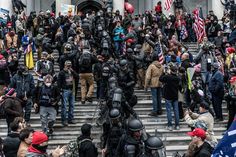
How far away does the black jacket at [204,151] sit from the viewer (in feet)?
27.2

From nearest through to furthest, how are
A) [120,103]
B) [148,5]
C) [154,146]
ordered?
1. [154,146]
2. [120,103]
3. [148,5]

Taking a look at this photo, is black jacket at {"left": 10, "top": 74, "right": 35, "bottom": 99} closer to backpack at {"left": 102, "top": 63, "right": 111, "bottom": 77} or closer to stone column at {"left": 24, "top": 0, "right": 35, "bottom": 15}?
backpack at {"left": 102, "top": 63, "right": 111, "bottom": 77}

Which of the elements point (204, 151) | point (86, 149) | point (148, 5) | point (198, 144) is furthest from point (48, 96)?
point (148, 5)

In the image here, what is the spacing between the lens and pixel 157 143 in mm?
8070

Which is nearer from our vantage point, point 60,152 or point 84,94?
point 60,152

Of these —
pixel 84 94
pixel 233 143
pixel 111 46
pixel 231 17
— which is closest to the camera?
pixel 233 143

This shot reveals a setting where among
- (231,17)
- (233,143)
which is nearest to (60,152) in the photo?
(233,143)

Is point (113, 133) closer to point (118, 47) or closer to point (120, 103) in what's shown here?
point (120, 103)

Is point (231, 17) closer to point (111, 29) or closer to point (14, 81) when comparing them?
point (111, 29)

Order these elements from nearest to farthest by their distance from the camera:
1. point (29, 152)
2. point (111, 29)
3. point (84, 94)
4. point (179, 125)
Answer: point (29, 152) < point (179, 125) < point (84, 94) < point (111, 29)

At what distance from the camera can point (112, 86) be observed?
13711mm

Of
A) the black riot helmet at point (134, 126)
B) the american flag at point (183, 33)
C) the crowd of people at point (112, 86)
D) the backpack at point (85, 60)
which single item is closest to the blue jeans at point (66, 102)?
the crowd of people at point (112, 86)

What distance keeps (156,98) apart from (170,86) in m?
1.26

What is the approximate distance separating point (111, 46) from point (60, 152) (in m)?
12.0
